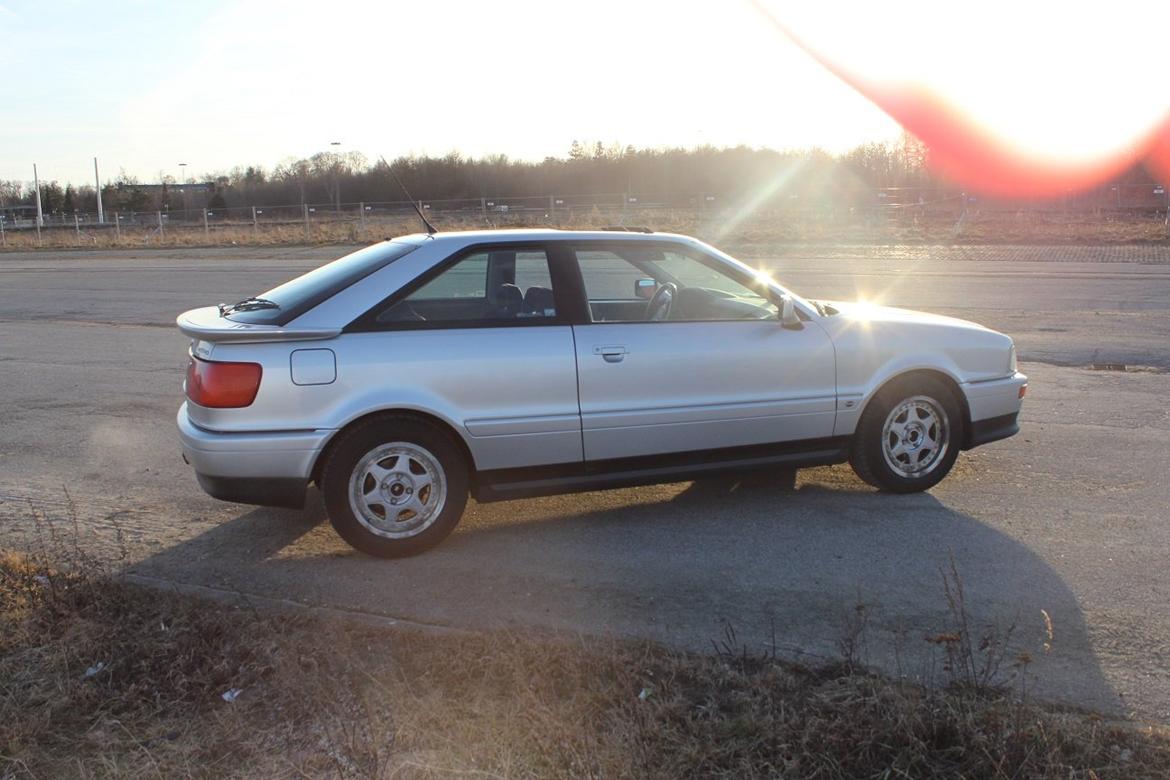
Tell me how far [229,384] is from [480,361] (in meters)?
1.19

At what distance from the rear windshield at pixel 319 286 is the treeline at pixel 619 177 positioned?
45956mm

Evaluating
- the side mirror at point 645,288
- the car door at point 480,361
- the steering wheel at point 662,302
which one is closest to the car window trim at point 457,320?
the car door at point 480,361

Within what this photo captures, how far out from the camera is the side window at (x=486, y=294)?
4.95 m

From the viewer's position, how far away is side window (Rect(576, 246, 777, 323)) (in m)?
5.46

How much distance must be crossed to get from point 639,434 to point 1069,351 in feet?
24.5

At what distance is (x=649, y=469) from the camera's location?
525cm

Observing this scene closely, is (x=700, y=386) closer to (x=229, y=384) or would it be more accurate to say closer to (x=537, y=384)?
(x=537, y=384)

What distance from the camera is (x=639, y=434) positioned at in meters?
5.16

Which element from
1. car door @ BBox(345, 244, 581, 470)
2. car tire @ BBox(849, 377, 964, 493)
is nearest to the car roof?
car door @ BBox(345, 244, 581, 470)

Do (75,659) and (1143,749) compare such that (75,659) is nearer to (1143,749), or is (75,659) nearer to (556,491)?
(556,491)

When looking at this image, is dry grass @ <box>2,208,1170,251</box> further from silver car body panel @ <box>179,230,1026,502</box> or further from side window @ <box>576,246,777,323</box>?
silver car body panel @ <box>179,230,1026,502</box>

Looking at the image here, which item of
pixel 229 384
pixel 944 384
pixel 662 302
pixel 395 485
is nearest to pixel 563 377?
pixel 395 485

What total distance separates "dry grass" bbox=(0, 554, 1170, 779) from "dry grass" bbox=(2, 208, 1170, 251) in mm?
21066

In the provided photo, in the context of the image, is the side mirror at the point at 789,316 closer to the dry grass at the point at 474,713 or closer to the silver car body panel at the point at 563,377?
the silver car body panel at the point at 563,377
